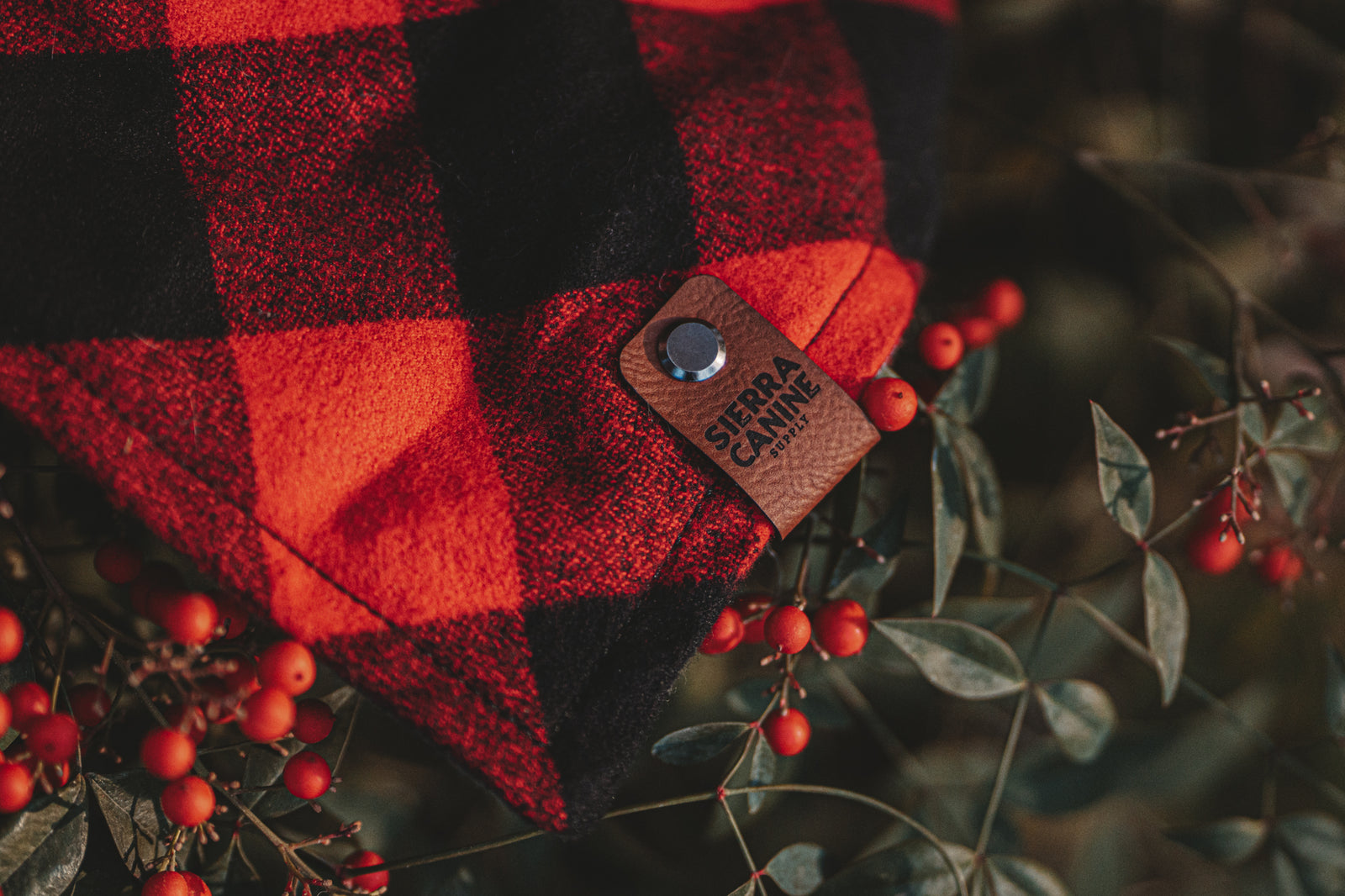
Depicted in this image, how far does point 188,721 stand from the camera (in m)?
0.40

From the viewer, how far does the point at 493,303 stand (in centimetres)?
44

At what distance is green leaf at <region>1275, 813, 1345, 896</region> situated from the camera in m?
0.63

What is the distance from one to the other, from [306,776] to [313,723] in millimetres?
28

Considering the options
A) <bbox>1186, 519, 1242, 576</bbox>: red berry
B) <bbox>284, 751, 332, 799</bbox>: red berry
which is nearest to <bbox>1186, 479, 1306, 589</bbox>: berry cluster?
<bbox>1186, 519, 1242, 576</bbox>: red berry

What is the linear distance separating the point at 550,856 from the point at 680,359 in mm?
436

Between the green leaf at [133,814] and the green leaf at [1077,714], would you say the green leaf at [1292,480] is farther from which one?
the green leaf at [133,814]

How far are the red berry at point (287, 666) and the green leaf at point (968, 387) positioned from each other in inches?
16.1

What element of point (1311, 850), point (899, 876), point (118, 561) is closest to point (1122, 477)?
point (899, 876)

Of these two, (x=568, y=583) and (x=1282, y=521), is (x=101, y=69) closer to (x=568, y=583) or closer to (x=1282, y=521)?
(x=568, y=583)

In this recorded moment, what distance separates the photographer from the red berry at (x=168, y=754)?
410mm

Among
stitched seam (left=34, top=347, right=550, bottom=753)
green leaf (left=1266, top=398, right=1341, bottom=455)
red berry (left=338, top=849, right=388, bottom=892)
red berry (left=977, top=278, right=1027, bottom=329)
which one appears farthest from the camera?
red berry (left=977, top=278, right=1027, bottom=329)

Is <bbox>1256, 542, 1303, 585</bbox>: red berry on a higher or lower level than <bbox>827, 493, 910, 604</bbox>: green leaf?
lower

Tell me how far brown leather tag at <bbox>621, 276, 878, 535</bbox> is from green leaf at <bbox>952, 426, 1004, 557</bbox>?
0.43 feet

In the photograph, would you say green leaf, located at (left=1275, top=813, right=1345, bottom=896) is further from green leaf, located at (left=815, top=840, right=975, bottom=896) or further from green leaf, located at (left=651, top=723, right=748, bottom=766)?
green leaf, located at (left=651, top=723, right=748, bottom=766)
